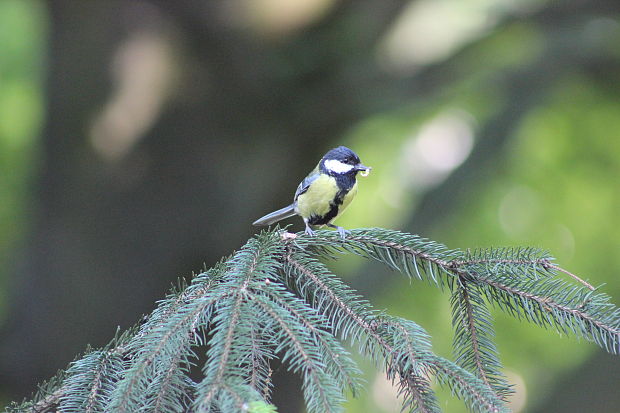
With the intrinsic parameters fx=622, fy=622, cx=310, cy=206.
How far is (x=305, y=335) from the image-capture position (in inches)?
60.3

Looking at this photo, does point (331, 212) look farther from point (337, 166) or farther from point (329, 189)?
point (337, 166)

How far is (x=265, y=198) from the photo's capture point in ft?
13.3

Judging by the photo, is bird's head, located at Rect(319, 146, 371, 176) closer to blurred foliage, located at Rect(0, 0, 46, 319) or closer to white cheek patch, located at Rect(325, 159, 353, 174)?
white cheek patch, located at Rect(325, 159, 353, 174)

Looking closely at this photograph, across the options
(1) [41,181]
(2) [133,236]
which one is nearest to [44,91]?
(1) [41,181]

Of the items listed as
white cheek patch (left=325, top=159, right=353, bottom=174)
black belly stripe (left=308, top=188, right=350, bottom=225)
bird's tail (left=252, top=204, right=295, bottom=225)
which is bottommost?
bird's tail (left=252, top=204, right=295, bottom=225)

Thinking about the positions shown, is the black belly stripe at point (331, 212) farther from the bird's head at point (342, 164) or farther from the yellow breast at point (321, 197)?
the bird's head at point (342, 164)

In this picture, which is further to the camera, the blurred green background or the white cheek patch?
the blurred green background

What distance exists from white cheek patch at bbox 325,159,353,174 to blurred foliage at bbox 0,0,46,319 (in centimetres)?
403

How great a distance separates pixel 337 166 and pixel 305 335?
67.9 inches

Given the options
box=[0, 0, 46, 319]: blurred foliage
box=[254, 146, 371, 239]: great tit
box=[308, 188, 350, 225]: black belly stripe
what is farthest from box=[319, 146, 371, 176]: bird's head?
box=[0, 0, 46, 319]: blurred foliage

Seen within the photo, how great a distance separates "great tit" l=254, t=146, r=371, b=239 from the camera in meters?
3.05

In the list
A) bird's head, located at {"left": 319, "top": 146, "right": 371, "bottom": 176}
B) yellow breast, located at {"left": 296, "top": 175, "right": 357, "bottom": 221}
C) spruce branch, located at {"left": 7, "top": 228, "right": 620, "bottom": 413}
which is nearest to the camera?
spruce branch, located at {"left": 7, "top": 228, "right": 620, "bottom": 413}

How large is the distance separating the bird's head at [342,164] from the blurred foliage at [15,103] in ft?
13.2

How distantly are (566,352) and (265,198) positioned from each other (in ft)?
12.1
